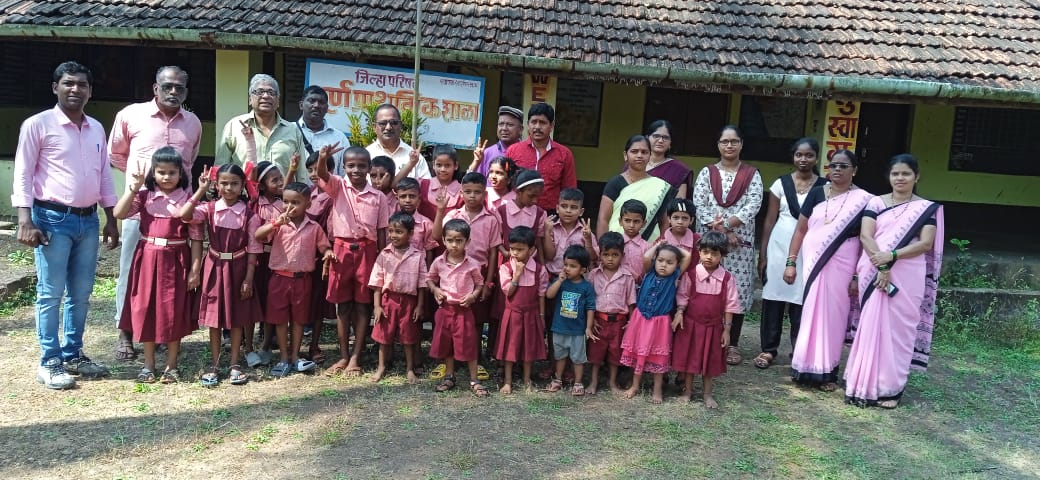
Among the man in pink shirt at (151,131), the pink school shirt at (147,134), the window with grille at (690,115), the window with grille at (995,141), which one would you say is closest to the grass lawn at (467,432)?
the man in pink shirt at (151,131)

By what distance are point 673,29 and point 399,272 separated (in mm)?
4986

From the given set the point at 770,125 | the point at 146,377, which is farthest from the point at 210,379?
the point at 770,125

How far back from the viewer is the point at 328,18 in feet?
23.9

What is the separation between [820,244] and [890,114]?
619 centimetres

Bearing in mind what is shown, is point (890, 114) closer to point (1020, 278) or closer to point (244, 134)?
point (1020, 278)

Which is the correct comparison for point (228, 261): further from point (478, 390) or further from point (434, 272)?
point (478, 390)

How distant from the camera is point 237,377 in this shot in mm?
4195

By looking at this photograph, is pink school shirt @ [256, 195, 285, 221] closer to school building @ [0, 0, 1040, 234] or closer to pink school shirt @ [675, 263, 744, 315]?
pink school shirt @ [675, 263, 744, 315]

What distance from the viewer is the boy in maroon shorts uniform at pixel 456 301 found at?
4.15 m

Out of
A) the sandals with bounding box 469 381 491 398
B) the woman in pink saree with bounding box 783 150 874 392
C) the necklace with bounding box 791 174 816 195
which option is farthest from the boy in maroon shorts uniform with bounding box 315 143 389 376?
the necklace with bounding box 791 174 816 195

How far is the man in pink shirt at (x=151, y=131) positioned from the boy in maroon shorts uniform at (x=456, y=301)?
5.36 feet

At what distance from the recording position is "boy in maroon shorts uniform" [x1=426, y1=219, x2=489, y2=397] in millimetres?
4148

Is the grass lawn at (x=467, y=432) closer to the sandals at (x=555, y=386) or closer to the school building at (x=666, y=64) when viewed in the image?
the sandals at (x=555, y=386)

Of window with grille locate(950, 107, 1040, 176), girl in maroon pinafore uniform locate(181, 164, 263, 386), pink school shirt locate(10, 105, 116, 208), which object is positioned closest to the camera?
pink school shirt locate(10, 105, 116, 208)
